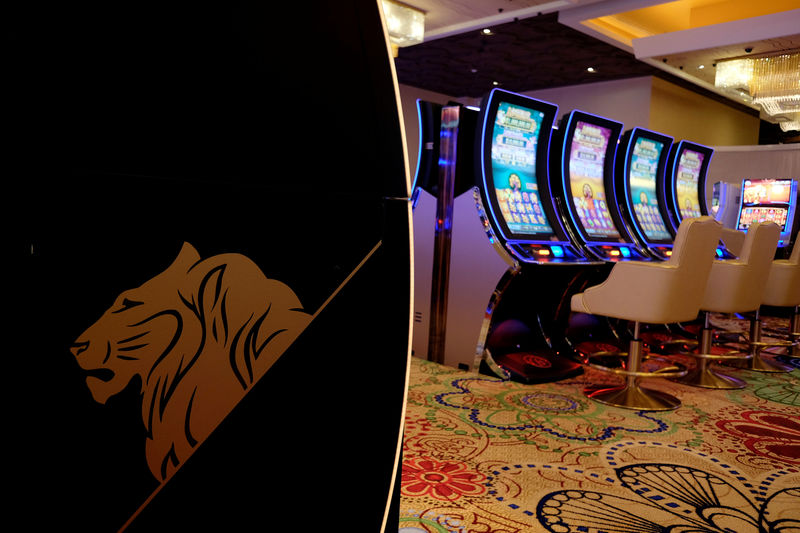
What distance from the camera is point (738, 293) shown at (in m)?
3.67

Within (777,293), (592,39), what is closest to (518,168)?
(777,293)

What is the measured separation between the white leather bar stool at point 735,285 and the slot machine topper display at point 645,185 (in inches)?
26.3

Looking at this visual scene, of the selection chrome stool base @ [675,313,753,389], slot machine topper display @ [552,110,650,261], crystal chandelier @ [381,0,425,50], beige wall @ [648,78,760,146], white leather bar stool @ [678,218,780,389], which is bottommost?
chrome stool base @ [675,313,753,389]

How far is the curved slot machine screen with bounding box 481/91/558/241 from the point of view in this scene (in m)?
3.47

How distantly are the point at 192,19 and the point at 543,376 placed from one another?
3202 millimetres

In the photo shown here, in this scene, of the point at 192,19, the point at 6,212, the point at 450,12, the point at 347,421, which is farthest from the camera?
the point at 450,12

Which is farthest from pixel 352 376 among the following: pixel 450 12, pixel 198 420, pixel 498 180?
pixel 450 12

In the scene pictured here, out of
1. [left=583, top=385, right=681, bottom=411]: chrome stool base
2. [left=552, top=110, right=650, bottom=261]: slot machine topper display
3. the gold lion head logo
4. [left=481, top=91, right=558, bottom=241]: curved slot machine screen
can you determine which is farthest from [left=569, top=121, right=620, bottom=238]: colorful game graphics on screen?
the gold lion head logo

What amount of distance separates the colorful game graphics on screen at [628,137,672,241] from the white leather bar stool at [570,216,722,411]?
1593 millimetres

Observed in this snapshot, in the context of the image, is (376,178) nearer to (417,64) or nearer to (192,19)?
(192,19)

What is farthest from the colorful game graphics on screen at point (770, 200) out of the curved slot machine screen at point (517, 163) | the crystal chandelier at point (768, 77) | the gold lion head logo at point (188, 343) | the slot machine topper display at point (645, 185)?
the gold lion head logo at point (188, 343)

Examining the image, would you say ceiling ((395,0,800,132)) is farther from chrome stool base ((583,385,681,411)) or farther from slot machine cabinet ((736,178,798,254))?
chrome stool base ((583,385,681,411))

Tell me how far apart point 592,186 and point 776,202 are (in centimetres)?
415

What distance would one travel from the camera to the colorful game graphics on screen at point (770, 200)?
7156mm
